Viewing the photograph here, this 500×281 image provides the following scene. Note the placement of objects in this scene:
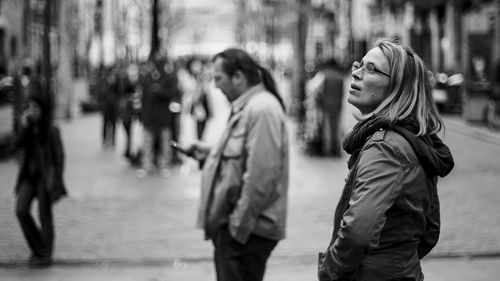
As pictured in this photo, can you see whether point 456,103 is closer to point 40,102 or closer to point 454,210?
point 454,210

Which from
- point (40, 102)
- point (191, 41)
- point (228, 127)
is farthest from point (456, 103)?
point (191, 41)

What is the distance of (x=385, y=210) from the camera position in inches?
108

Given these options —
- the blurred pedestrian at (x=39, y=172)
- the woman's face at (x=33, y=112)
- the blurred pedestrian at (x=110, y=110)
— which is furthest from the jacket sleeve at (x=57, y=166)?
the blurred pedestrian at (x=110, y=110)

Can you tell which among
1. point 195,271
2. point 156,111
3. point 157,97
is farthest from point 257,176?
point 157,97

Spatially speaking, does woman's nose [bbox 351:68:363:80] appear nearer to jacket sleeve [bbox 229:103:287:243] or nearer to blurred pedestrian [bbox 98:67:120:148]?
jacket sleeve [bbox 229:103:287:243]

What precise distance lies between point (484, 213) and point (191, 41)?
521 ft

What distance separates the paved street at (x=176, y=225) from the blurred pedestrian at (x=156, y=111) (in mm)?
476

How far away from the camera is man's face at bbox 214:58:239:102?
4820mm

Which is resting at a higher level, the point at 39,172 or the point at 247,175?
the point at 247,175

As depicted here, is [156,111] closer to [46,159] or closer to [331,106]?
[331,106]

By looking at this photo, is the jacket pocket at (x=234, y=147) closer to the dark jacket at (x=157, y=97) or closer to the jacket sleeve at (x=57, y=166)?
the jacket sleeve at (x=57, y=166)

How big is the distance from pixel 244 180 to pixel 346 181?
1755 mm

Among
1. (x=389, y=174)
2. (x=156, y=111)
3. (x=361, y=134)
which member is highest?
(x=361, y=134)

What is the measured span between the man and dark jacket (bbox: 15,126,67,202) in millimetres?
3386
